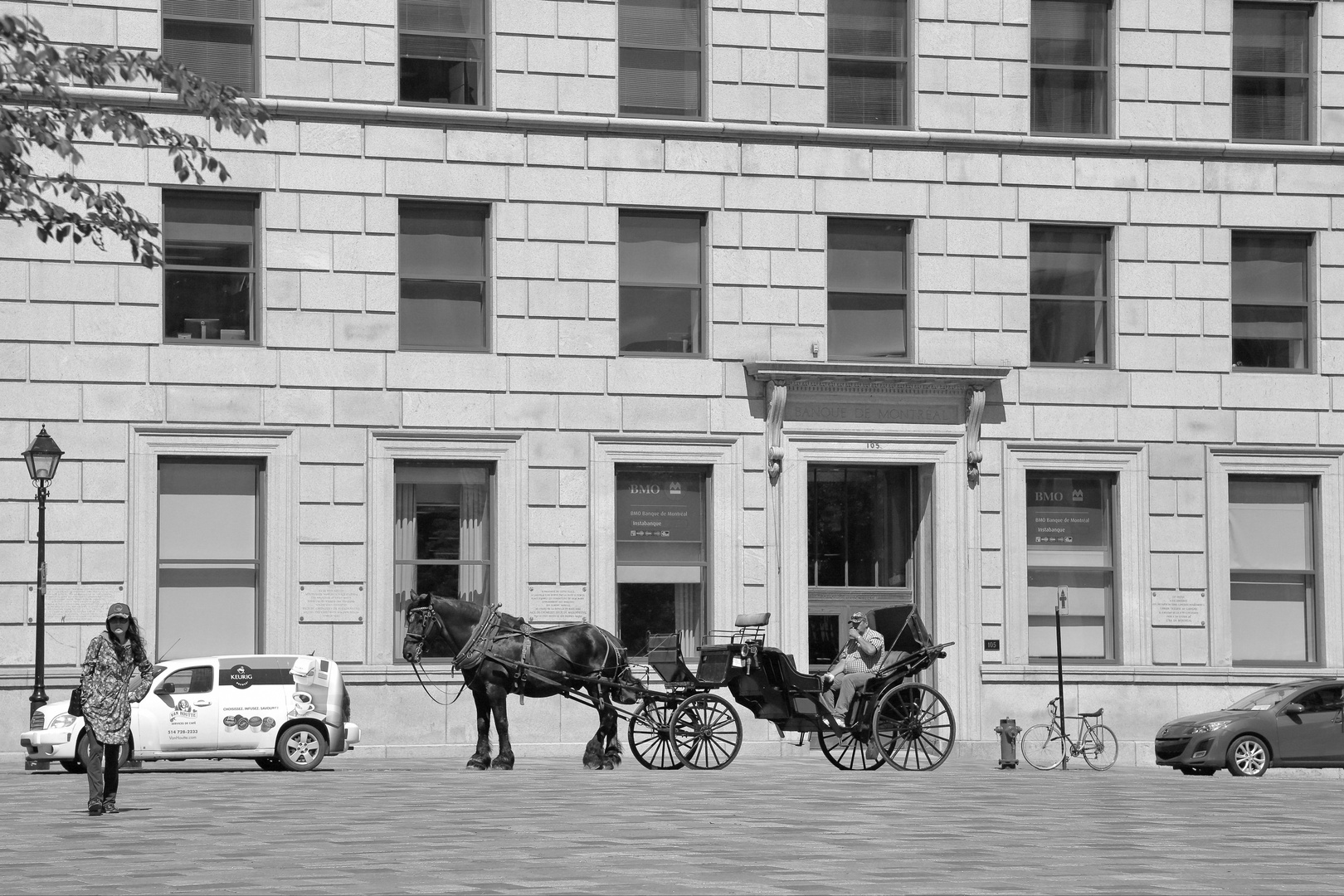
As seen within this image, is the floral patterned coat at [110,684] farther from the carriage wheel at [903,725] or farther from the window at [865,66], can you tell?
the window at [865,66]

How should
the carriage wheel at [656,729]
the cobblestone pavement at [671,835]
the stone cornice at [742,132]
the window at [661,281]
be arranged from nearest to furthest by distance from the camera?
1. the cobblestone pavement at [671,835]
2. the carriage wheel at [656,729]
3. the stone cornice at [742,132]
4. the window at [661,281]

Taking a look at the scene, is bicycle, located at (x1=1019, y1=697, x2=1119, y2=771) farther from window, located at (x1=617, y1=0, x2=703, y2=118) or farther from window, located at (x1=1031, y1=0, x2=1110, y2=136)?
window, located at (x1=617, y1=0, x2=703, y2=118)

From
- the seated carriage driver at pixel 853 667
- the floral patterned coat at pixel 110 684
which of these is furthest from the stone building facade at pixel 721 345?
the floral patterned coat at pixel 110 684

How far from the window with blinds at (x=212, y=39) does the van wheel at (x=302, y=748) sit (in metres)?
9.93

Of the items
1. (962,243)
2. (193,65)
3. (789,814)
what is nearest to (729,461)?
(962,243)

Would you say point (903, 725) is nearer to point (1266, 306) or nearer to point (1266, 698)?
point (1266, 698)

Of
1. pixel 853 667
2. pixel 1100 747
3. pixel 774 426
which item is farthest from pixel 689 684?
pixel 1100 747

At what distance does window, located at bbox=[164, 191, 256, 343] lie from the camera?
98.2 feet

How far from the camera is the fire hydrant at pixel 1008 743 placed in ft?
92.0

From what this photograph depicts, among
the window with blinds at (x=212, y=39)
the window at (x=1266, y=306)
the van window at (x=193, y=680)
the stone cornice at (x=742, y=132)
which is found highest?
the window with blinds at (x=212, y=39)

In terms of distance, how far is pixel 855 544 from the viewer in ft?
105

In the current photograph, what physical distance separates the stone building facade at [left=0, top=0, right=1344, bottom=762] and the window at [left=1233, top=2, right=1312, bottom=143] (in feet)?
0.20

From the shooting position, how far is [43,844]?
1513cm

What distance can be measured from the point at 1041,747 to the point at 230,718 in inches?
487
